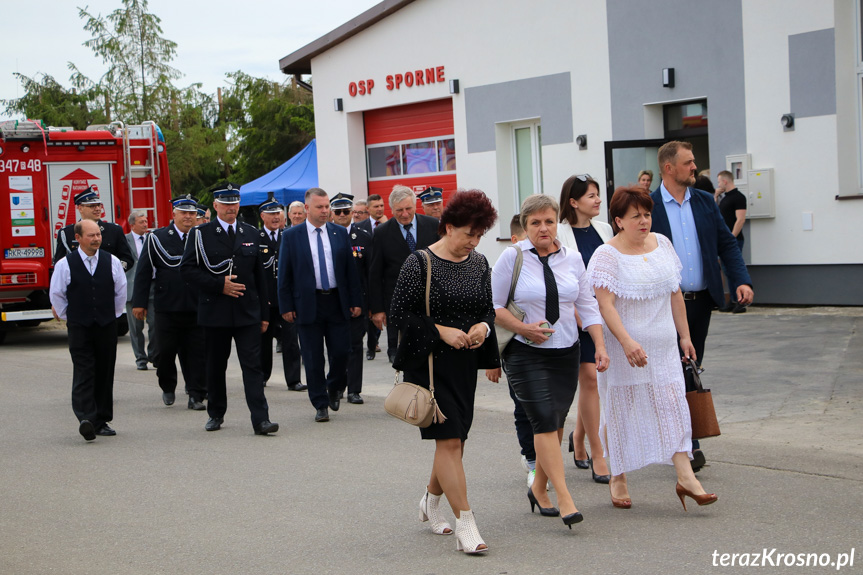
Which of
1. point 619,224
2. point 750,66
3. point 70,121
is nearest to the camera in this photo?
point 619,224

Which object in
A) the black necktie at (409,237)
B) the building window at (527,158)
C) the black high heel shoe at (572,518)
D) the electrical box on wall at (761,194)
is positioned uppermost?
the building window at (527,158)

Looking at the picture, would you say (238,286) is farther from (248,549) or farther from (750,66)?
(750,66)

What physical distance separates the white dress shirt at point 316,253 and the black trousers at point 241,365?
0.78 metres

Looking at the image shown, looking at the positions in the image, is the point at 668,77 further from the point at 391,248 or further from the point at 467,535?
the point at 467,535

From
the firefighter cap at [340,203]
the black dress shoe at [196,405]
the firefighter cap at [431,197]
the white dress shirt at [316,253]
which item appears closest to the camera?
the white dress shirt at [316,253]

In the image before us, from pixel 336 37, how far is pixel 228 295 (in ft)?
42.5

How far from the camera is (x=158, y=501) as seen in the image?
670 cm

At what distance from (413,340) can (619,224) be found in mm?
1513

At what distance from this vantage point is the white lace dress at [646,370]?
5840 millimetres

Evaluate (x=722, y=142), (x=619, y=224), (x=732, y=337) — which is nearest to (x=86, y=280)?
(x=619, y=224)

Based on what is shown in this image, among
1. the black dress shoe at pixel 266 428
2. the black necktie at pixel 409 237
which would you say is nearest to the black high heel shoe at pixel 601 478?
the black dress shoe at pixel 266 428

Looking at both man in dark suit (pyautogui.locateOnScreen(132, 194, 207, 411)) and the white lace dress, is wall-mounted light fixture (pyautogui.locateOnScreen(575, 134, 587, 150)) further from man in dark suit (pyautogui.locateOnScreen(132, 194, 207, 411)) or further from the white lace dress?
the white lace dress

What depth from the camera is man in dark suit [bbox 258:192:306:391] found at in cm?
1120

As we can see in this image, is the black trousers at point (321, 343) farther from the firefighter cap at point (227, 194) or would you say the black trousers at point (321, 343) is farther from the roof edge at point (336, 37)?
the roof edge at point (336, 37)
